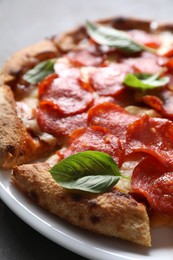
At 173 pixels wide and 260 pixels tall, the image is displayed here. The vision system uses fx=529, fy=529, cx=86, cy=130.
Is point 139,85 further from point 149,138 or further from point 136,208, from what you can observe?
point 136,208

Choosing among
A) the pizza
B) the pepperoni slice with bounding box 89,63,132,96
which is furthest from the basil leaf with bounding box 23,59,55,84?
the pepperoni slice with bounding box 89,63,132,96

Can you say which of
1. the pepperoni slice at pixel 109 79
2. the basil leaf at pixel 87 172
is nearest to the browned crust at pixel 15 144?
the basil leaf at pixel 87 172

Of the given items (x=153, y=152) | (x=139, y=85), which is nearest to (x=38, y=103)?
(x=139, y=85)

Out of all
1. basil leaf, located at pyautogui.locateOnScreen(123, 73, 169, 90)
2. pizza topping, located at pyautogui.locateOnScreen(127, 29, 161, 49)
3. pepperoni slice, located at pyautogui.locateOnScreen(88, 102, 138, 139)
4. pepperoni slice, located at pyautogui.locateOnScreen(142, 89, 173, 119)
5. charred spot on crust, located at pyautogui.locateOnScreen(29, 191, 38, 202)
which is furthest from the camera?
pizza topping, located at pyautogui.locateOnScreen(127, 29, 161, 49)

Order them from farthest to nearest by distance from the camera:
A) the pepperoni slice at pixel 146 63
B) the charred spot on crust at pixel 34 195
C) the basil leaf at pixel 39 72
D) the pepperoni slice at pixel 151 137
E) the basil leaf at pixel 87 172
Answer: the pepperoni slice at pixel 146 63
the basil leaf at pixel 39 72
the pepperoni slice at pixel 151 137
the charred spot on crust at pixel 34 195
the basil leaf at pixel 87 172

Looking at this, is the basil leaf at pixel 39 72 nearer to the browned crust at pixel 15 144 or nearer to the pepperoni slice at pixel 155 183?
the browned crust at pixel 15 144

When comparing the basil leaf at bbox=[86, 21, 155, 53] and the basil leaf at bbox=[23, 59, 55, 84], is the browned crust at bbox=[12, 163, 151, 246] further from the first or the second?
the basil leaf at bbox=[86, 21, 155, 53]

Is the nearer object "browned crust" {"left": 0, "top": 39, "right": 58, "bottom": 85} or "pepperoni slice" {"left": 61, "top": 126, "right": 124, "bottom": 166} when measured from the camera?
"pepperoni slice" {"left": 61, "top": 126, "right": 124, "bottom": 166}
